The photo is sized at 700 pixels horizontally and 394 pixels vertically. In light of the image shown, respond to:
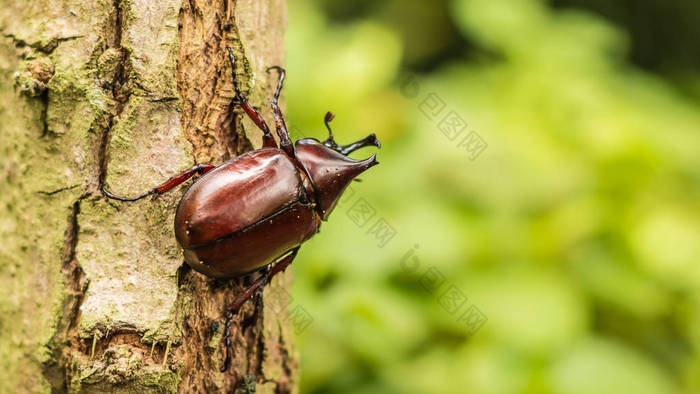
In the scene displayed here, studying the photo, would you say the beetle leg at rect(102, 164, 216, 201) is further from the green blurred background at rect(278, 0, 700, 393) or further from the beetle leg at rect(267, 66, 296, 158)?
the green blurred background at rect(278, 0, 700, 393)

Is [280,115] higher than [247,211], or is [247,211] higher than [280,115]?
[280,115]

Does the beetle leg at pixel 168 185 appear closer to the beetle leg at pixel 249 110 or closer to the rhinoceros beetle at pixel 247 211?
the rhinoceros beetle at pixel 247 211

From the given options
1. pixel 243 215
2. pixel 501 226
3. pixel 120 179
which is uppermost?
pixel 120 179

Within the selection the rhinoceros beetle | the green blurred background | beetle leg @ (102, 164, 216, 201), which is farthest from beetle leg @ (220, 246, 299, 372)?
the green blurred background

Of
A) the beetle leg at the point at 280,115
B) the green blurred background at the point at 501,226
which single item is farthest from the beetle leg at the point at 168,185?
the green blurred background at the point at 501,226

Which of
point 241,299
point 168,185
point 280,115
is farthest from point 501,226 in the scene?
point 168,185

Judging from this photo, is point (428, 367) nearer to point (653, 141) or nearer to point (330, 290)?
point (330, 290)

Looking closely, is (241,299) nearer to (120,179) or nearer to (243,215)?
(243,215)
